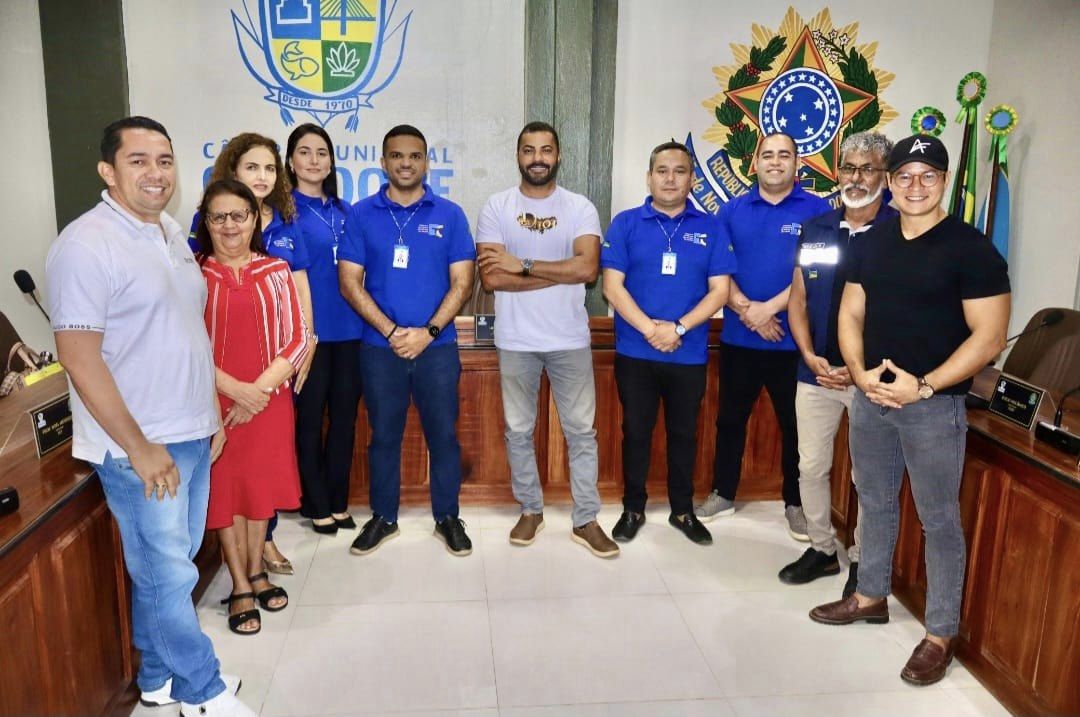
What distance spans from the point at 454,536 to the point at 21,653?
70.5 inches

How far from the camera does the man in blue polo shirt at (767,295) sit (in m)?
3.24

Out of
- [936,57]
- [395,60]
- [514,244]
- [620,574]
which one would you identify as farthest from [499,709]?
[936,57]

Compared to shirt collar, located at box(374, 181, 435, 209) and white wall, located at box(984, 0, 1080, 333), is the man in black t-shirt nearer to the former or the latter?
shirt collar, located at box(374, 181, 435, 209)

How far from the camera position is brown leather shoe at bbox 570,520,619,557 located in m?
3.28

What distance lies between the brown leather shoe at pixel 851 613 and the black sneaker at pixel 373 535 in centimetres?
179

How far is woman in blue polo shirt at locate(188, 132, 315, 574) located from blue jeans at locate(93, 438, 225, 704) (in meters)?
0.78

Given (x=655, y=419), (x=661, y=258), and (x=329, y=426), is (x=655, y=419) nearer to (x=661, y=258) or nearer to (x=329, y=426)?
(x=661, y=258)

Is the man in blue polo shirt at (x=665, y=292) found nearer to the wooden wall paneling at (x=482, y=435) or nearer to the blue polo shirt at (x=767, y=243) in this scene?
the blue polo shirt at (x=767, y=243)

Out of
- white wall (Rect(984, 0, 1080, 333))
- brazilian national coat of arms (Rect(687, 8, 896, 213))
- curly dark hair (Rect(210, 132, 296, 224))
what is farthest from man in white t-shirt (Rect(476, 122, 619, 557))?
white wall (Rect(984, 0, 1080, 333))

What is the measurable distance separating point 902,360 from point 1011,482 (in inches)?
19.8

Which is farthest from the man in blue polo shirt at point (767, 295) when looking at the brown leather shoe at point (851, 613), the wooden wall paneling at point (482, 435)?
the wooden wall paneling at point (482, 435)

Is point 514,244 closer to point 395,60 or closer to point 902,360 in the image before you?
point 902,360

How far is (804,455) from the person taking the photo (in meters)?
3.08

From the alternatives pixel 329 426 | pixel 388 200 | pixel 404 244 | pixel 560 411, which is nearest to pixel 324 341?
pixel 329 426
